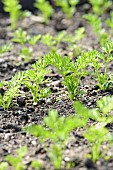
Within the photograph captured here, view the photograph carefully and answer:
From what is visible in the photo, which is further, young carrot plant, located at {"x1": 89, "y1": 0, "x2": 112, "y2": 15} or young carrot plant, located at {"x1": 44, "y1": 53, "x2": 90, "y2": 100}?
young carrot plant, located at {"x1": 89, "y1": 0, "x2": 112, "y2": 15}

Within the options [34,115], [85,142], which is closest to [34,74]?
[34,115]

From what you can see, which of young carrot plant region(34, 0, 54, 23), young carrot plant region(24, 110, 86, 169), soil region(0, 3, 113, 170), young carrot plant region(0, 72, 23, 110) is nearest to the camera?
young carrot plant region(24, 110, 86, 169)

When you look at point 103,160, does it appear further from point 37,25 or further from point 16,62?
point 37,25

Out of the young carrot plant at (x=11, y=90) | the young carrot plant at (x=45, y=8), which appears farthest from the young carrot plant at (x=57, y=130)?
the young carrot plant at (x=45, y=8)

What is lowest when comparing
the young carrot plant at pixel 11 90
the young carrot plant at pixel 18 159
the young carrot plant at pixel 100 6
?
the young carrot plant at pixel 18 159

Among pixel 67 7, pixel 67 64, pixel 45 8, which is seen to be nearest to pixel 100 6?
pixel 67 7

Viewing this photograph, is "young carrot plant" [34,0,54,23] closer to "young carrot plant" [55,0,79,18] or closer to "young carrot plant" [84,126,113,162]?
"young carrot plant" [55,0,79,18]

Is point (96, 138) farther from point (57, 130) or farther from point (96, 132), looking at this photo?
point (57, 130)

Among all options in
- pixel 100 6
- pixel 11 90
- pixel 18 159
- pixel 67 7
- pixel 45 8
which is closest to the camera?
pixel 18 159

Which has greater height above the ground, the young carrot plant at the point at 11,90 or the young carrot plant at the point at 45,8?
the young carrot plant at the point at 45,8

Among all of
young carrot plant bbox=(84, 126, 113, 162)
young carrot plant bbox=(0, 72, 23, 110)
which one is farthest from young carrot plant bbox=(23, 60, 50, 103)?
young carrot plant bbox=(84, 126, 113, 162)

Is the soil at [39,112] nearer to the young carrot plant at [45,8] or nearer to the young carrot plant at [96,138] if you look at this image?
the young carrot plant at [96,138]

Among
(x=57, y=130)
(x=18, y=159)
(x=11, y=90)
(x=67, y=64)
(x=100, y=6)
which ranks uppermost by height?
(x=100, y=6)

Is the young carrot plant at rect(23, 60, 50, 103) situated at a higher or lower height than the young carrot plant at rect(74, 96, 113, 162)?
higher
